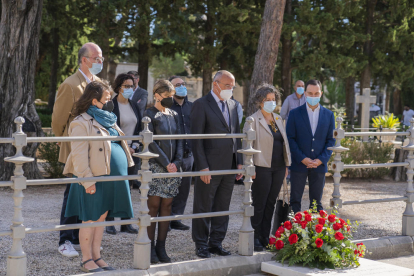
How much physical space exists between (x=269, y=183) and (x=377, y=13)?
24.7 m

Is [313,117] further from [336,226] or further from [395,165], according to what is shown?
[336,226]

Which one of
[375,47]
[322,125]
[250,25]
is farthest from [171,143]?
[375,47]

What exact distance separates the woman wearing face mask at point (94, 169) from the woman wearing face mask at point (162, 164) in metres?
0.51

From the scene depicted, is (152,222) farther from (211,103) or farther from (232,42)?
(232,42)

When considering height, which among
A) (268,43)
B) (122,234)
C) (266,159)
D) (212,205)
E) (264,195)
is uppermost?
(268,43)

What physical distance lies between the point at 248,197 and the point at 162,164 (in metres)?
0.91

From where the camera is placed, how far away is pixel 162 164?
5.50 metres

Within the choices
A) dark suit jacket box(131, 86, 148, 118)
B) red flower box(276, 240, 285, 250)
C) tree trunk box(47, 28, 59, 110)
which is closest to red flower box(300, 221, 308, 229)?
red flower box(276, 240, 285, 250)

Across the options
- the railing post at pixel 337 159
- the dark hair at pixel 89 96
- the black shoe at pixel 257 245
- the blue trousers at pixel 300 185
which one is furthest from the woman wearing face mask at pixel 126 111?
the railing post at pixel 337 159

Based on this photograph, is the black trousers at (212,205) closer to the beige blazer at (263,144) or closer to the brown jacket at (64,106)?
the beige blazer at (263,144)

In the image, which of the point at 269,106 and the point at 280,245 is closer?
the point at 280,245

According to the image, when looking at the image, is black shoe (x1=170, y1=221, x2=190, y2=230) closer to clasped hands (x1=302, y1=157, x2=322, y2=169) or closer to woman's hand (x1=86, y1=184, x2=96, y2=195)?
clasped hands (x1=302, y1=157, x2=322, y2=169)

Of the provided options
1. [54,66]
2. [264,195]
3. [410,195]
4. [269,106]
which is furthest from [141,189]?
[54,66]

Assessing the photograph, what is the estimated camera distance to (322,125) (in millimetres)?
6527
